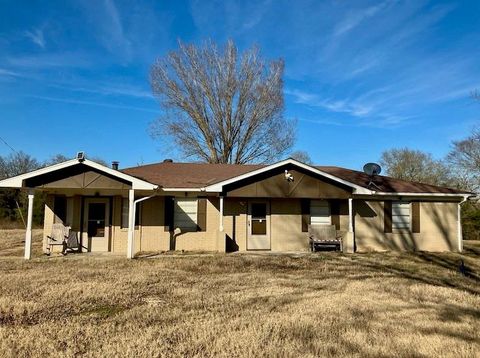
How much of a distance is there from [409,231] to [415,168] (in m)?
23.3

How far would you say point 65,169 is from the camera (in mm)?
13773

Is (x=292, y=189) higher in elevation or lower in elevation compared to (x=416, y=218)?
Result: higher

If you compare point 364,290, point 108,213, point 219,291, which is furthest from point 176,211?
point 364,290

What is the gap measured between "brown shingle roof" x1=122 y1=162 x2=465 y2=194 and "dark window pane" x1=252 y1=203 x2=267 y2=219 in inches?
59.2

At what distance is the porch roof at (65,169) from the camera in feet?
44.0

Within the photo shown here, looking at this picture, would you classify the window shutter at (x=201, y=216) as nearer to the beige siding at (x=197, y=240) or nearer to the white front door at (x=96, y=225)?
the beige siding at (x=197, y=240)

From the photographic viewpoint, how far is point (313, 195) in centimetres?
1566

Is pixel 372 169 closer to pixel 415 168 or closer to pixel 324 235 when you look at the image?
pixel 324 235

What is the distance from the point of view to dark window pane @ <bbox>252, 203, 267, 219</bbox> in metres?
16.3

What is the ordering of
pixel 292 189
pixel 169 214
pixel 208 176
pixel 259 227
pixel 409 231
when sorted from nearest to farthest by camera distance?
pixel 292 189 → pixel 169 214 → pixel 259 227 → pixel 409 231 → pixel 208 176

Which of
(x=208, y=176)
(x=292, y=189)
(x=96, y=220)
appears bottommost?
(x=96, y=220)

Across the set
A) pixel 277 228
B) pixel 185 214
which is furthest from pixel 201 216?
pixel 277 228

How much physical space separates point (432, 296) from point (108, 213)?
11785 mm

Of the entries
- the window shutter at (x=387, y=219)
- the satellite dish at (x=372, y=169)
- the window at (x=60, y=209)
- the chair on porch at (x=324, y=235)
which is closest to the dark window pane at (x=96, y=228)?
the window at (x=60, y=209)
